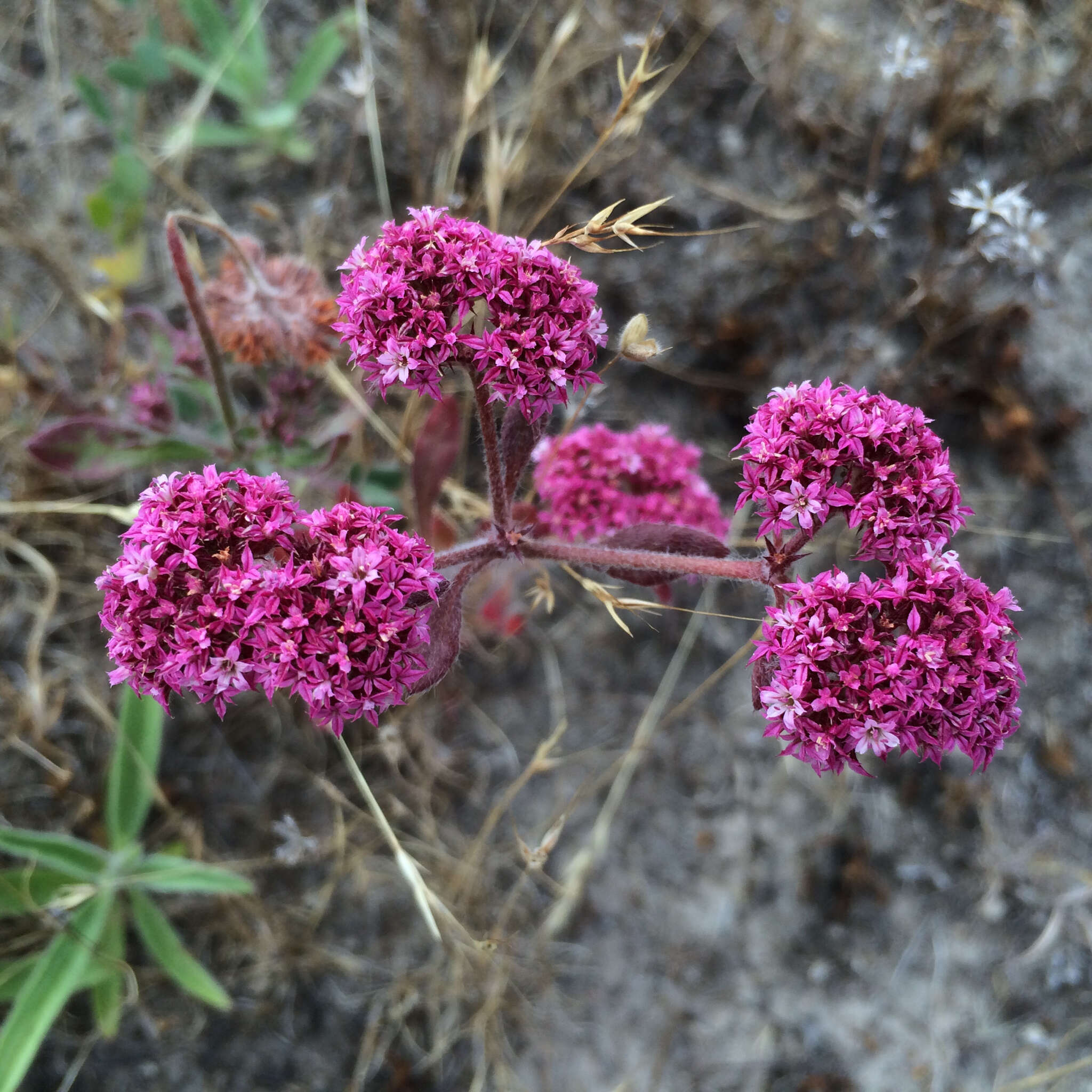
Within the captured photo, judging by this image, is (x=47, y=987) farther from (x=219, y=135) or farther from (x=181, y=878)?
(x=219, y=135)

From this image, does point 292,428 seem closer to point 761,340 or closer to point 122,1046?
point 761,340

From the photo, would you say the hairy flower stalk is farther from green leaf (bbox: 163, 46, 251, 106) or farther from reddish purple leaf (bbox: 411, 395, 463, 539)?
green leaf (bbox: 163, 46, 251, 106)

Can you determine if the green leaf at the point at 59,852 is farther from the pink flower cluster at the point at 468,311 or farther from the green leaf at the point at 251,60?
the green leaf at the point at 251,60

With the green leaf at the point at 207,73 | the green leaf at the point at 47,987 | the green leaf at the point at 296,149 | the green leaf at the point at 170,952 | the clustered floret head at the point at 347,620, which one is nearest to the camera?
the clustered floret head at the point at 347,620

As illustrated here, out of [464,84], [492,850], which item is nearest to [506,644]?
[492,850]

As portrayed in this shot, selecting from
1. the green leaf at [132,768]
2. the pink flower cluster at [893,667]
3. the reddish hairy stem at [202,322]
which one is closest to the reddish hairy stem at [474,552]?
the pink flower cluster at [893,667]

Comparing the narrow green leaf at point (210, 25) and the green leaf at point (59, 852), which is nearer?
the green leaf at point (59, 852)
